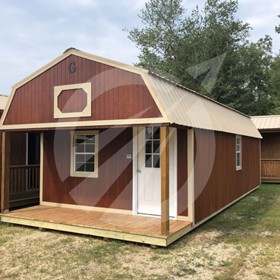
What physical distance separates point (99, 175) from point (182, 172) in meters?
2.09

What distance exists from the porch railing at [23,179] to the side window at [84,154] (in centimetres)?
199

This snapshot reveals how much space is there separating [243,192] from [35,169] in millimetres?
6650

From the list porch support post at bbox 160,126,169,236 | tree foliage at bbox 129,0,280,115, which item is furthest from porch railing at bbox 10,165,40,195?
tree foliage at bbox 129,0,280,115

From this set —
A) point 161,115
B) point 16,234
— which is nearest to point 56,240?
Result: point 16,234

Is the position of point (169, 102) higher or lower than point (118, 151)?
higher

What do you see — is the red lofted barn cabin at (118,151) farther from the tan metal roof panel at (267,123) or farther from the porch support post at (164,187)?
the tan metal roof panel at (267,123)

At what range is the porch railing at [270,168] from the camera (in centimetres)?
1498

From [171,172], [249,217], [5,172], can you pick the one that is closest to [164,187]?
[171,172]

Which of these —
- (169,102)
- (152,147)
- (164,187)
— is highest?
(169,102)

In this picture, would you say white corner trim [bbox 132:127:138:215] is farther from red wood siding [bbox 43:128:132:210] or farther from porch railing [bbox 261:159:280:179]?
porch railing [bbox 261:159:280:179]

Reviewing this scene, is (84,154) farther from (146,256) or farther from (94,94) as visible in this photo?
(146,256)

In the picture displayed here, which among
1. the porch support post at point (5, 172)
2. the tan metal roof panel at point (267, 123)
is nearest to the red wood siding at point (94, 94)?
the porch support post at point (5, 172)

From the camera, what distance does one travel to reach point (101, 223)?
6.24 meters

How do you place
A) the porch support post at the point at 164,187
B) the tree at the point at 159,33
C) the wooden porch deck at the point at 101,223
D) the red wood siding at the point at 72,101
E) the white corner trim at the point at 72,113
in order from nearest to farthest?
Answer: the porch support post at the point at 164,187, the wooden porch deck at the point at 101,223, the white corner trim at the point at 72,113, the red wood siding at the point at 72,101, the tree at the point at 159,33
